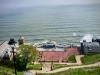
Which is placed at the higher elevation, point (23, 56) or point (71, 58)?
point (23, 56)

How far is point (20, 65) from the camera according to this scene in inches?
1602

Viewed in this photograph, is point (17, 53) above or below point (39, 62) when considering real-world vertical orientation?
above

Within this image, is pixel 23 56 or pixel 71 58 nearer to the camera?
pixel 23 56

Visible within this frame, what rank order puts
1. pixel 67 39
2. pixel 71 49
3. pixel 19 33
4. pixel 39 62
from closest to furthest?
1. pixel 39 62
2. pixel 71 49
3. pixel 67 39
4. pixel 19 33

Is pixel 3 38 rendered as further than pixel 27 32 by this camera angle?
No

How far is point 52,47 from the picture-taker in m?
61.6

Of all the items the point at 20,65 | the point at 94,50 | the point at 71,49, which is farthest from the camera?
the point at 71,49

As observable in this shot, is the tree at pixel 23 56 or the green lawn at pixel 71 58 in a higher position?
the tree at pixel 23 56

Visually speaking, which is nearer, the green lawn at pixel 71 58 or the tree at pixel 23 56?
the tree at pixel 23 56

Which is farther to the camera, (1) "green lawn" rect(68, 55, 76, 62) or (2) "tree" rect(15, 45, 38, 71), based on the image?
(1) "green lawn" rect(68, 55, 76, 62)

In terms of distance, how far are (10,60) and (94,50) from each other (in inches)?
871

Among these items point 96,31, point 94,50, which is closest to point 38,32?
point 96,31

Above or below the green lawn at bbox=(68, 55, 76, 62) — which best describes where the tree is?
above

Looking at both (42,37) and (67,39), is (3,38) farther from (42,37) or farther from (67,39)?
(67,39)
